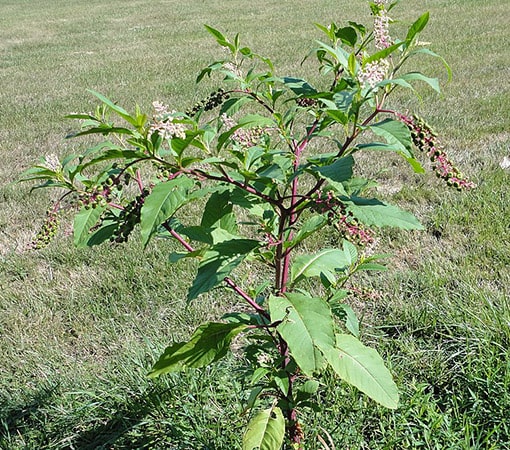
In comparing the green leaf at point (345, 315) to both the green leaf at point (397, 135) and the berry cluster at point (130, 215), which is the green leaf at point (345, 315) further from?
the berry cluster at point (130, 215)

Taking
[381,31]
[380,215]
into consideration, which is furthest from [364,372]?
[381,31]

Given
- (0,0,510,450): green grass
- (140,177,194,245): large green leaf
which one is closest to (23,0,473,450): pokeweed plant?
(140,177,194,245): large green leaf

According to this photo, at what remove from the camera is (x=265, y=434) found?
5.79 ft

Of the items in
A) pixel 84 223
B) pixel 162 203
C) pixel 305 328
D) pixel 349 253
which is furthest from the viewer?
pixel 349 253

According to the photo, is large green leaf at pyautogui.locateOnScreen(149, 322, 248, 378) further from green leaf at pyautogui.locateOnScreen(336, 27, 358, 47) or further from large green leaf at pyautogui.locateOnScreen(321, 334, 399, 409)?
green leaf at pyautogui.locateOnScreen(336, 27, 358, 47)

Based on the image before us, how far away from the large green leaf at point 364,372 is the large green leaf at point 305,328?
17 cm

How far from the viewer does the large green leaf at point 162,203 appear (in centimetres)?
124

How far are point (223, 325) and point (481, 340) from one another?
54.9 inches

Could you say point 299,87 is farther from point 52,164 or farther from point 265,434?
point 265,434

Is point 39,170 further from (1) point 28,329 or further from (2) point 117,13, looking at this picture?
(2) point 117,13

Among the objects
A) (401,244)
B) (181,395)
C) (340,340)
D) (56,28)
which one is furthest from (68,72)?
(340,340)

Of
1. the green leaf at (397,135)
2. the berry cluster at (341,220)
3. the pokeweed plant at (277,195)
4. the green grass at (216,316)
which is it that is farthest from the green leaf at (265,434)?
the green leaf at (397,135)

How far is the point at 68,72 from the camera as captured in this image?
1059cm

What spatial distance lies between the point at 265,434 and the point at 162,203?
2.93 ft
